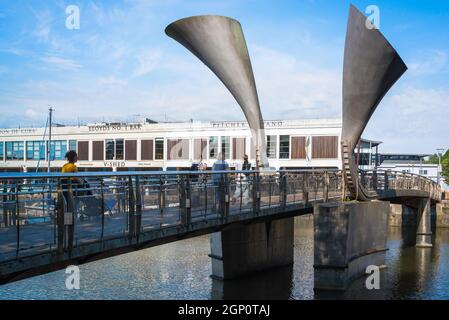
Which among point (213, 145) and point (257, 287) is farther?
point (213, 145)

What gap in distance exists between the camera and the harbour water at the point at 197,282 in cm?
1975

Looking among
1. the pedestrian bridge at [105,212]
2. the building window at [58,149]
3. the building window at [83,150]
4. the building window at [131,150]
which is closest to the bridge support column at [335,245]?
the pedestrian bridge at [105,212]

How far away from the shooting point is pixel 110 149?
221 feet

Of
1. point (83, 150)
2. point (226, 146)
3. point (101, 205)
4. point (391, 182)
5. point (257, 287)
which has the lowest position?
point (257, 287)

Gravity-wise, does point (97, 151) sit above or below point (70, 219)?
above

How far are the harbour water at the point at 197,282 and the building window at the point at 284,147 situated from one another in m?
29.6

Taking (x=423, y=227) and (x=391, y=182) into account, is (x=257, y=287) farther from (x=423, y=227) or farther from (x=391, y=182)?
(x=423, y=227)

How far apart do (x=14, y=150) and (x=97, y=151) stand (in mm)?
13438

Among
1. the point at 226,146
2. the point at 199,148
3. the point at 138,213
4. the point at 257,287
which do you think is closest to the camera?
the point at 138,213

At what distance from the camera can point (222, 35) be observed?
1010 inches
